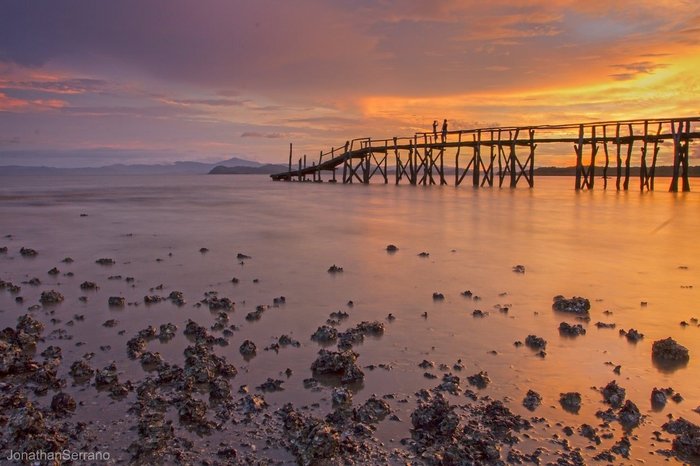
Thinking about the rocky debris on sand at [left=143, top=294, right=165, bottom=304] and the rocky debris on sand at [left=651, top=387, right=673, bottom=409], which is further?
the rocky debris on sand at [left=143, top=294, right=165, bottom=304]

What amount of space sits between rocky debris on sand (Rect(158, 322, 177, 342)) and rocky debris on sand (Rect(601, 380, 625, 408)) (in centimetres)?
463

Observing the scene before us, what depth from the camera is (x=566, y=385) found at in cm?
495

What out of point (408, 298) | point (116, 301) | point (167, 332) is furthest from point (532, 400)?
point (116, 301)

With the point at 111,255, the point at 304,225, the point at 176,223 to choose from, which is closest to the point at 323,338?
the point at 111,255

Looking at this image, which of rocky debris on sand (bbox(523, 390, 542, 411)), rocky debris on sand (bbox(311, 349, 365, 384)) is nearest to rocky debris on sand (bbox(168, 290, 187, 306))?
rocky debris on sand (bbox(311, 349, 365, 384))

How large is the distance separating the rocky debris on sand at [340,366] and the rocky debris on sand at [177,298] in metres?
3.16

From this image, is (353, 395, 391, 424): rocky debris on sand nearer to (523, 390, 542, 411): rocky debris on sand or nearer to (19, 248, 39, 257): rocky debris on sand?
(523, 390, 542, 411): rocky debris on sand

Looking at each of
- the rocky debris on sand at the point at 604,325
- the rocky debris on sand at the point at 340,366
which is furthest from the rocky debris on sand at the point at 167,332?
the rocky debris on sand at the point at 604,325

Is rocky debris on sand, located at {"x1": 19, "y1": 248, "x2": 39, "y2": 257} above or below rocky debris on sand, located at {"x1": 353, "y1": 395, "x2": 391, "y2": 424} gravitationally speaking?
above

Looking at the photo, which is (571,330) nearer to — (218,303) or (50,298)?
(218,303)

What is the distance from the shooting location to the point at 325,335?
615 cm

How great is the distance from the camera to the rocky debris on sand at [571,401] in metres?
4.48

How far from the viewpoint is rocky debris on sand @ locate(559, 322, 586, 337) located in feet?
21.0

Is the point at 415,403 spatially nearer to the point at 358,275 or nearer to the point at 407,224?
the point at 358,275
